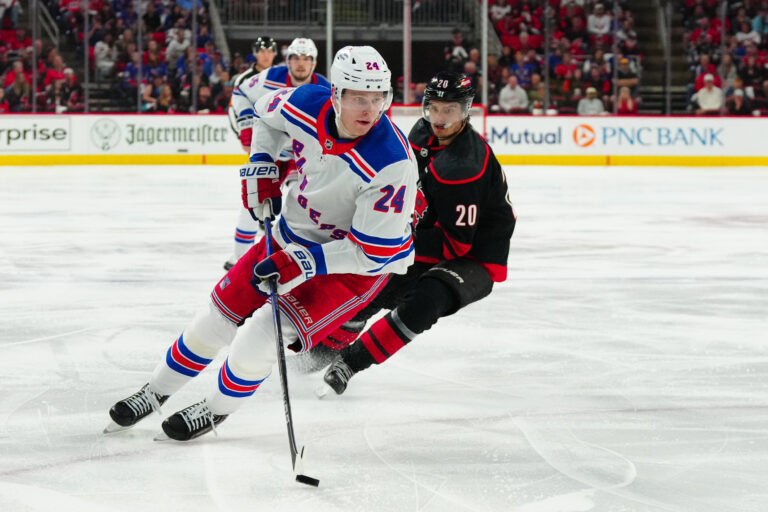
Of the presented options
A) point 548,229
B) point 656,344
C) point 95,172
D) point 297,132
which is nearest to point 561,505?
point 297,132

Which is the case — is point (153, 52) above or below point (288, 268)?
above

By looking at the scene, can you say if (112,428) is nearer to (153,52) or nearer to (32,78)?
(32,78)

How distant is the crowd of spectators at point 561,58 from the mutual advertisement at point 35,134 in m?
5.31

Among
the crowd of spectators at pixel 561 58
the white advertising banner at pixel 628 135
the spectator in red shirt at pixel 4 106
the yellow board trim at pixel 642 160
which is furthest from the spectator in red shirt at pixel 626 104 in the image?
the spectator in red shirt at pixel 4 106

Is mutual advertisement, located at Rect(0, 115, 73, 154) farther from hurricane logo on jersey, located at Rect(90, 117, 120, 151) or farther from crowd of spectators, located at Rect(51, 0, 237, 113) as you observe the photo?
crowd of spectators, located at Rect(51, 0, 237, 113)

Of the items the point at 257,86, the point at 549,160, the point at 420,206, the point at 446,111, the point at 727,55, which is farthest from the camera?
the point at 727,55

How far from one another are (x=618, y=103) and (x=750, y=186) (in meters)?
3.34

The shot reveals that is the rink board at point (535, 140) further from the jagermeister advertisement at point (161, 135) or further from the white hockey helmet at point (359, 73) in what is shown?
the white hockey helmet at point (359, 73)

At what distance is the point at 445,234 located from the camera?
345 centimetres

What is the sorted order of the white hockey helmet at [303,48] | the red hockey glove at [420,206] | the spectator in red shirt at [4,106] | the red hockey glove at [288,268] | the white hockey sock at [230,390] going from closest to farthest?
the red hockey glove at [288,268]
the white hockey sock at [230,390]
the red hockey glove at [420,206]
the white hockey helmet at [303,48]
the spectator in red shirt at [4,106]

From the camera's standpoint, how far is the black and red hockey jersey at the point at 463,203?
3.35 m

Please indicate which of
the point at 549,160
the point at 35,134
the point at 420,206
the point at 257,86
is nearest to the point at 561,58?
the point at 549,160

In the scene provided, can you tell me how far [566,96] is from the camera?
46.4 feet

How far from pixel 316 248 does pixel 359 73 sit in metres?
0.44
